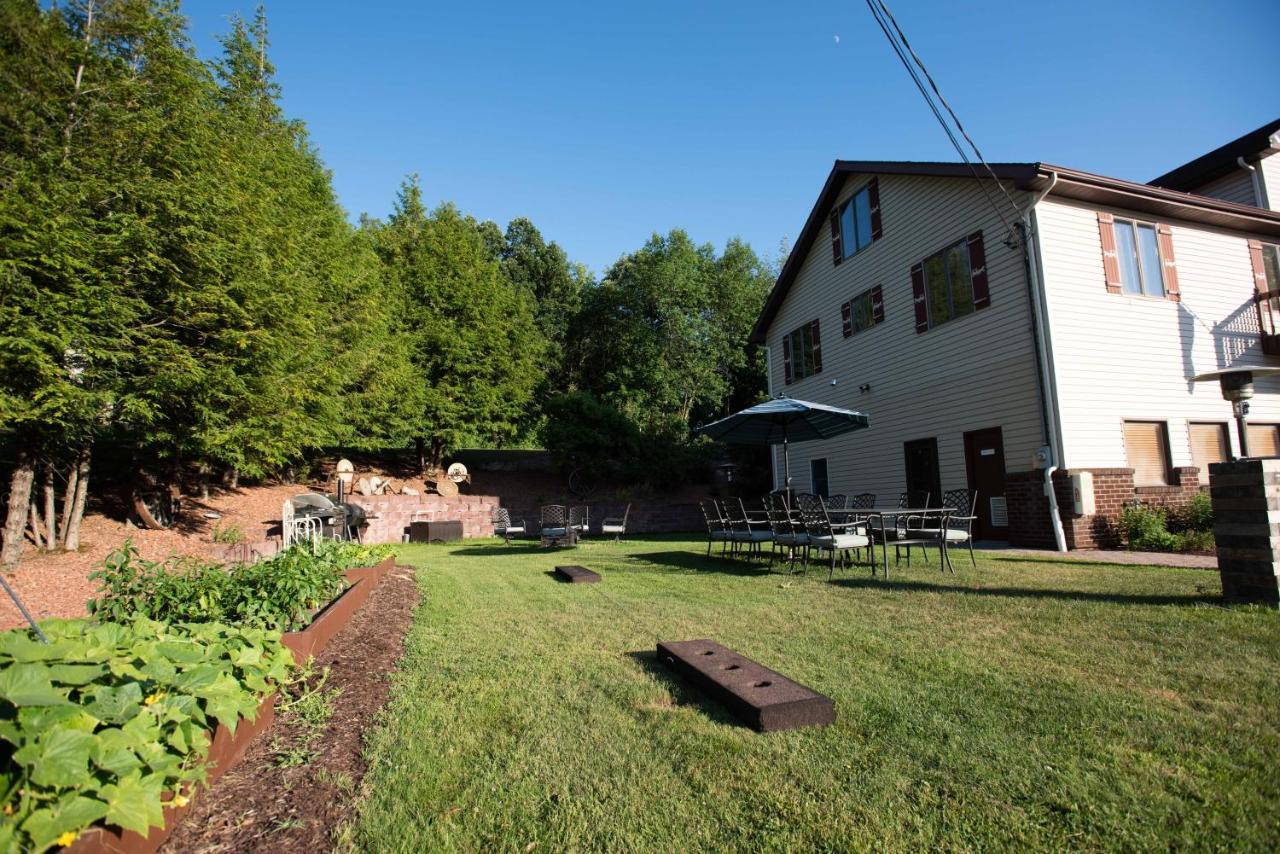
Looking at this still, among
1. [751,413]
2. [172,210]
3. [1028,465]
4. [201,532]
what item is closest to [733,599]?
[751,413]

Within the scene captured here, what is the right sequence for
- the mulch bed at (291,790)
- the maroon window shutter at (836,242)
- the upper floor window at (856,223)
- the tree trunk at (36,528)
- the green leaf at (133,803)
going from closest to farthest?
1. the green leaf at (133,803)
2. the mulch bed at (291,790)
3. the tree trunk at (36,528)
4. the upper floor window at (856,223)
5. the maroon window shutter at (836,242)

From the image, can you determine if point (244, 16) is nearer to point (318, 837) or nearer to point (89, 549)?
point (89, 549)

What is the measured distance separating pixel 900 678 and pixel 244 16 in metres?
21.4

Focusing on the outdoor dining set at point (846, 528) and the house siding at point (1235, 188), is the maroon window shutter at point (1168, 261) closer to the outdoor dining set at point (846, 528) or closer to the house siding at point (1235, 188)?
the house siding at point (1235, 188)

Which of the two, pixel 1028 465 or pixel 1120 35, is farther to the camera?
pixel 1028 465

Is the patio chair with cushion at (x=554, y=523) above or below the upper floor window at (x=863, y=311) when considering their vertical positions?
below

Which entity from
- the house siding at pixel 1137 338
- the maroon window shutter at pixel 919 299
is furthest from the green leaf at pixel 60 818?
the maroon window shutter at pixel 919 299

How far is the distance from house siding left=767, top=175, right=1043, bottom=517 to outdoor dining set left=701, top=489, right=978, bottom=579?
2.85m

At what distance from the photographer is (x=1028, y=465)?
10742 mm

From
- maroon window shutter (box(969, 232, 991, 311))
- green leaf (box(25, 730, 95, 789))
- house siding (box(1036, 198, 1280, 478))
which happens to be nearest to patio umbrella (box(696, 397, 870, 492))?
maroon window shutter (box(969, 232, 991, 311))

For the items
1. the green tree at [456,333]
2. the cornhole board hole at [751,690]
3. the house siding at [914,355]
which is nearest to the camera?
the cornhole board hole at [751,690]

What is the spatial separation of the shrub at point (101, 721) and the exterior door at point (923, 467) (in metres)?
12.6

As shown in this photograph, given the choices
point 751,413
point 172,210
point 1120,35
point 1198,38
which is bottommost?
point 751,413

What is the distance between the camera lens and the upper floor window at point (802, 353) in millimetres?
17469
